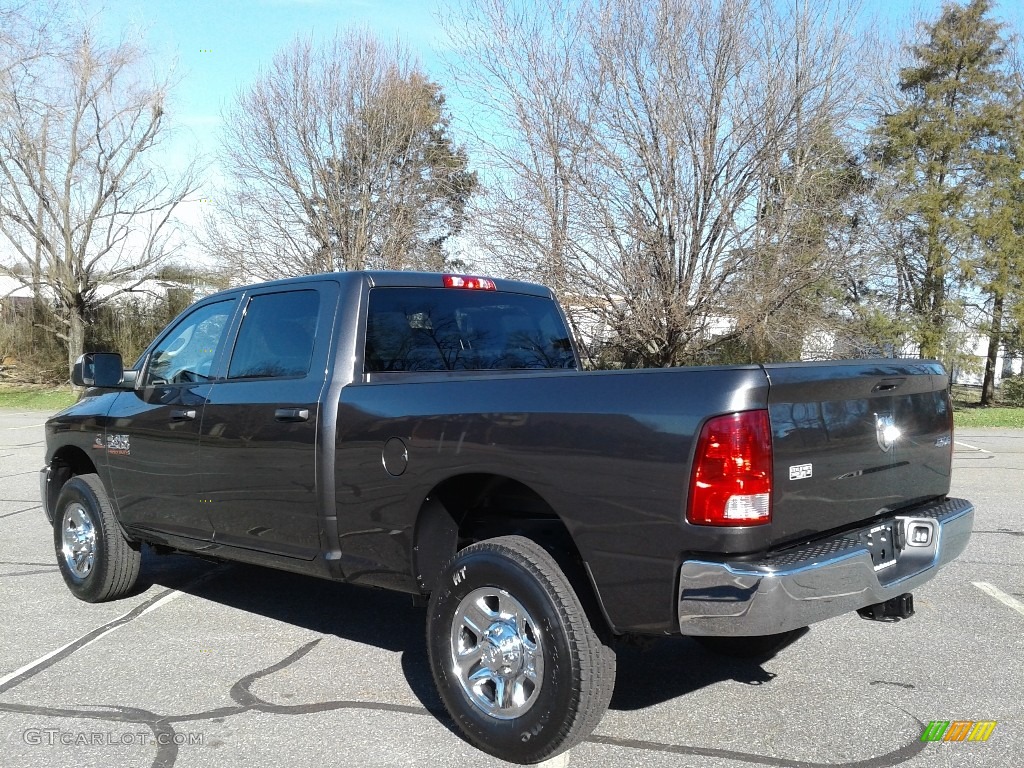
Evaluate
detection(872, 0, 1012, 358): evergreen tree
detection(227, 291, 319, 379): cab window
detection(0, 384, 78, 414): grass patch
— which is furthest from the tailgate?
detection(0, 384, 78, 414): grass patch

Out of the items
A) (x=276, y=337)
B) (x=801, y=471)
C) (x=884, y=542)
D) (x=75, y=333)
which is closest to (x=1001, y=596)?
(x=884, y=542)

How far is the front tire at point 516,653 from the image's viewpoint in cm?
332

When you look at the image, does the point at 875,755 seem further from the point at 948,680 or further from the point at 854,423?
the point at 854,423

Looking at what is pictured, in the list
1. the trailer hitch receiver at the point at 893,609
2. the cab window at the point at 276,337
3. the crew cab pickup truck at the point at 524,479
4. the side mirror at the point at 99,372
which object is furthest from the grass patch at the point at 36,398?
the trailer hitch receiver at the point at 893,609

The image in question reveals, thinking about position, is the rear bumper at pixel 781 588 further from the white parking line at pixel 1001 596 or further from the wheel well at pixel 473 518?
the white parking line at pixel 1001 596

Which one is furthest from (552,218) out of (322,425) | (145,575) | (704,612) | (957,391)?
(957,391)

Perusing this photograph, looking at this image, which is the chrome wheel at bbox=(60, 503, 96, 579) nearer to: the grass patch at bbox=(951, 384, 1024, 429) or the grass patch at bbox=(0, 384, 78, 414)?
the grass patch at bbox=(951, 384, 1024, 429)

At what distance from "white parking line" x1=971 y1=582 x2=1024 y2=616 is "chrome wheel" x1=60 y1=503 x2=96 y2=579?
5.51 meters

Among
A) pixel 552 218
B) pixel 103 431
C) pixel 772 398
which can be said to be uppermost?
pixel 552 218

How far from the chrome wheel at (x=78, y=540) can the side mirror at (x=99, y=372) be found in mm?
923

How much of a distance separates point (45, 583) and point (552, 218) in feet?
39.9

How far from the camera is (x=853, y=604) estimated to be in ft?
10.9
